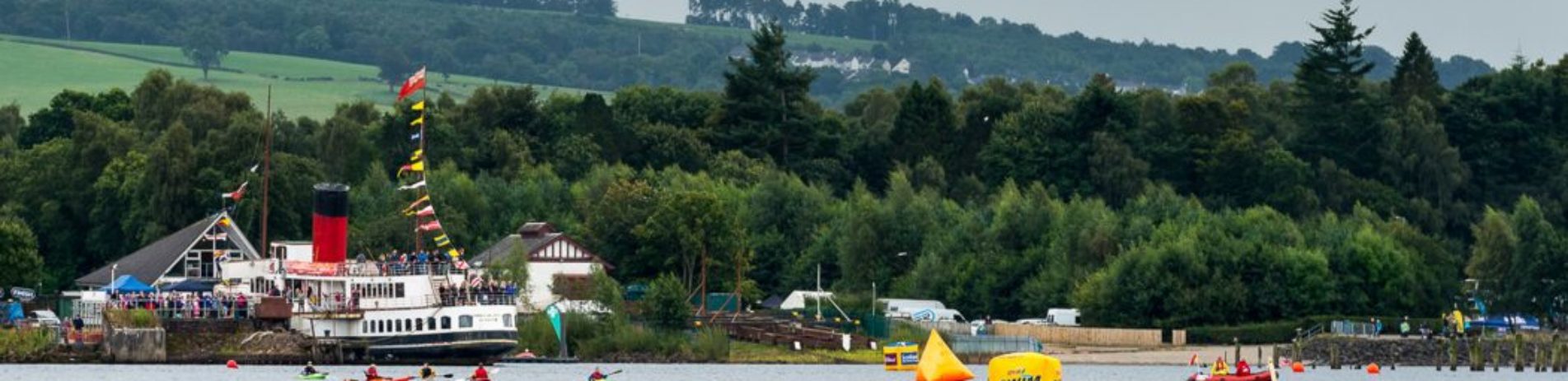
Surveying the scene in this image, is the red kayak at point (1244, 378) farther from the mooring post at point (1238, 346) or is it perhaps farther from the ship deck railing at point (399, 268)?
the ship deck railing at point (399, 268)

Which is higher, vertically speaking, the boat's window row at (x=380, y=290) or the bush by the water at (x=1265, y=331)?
the boat's window row at (x=380, y=290)

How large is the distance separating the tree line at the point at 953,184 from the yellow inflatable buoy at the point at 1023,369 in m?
38.8

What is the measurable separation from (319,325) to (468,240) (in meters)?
34.4

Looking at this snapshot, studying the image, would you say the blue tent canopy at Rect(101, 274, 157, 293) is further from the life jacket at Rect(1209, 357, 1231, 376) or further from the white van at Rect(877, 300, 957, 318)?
the life jacket at Rect(1209, 357, 1231, 376)

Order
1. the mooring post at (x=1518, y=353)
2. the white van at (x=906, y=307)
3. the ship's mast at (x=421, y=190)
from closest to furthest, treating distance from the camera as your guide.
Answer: the mooring post at (x=1518, y=353) → the ship's mast at (x=421, y=190) → the white van at (x=906, y=307)

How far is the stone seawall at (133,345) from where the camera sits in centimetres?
8988

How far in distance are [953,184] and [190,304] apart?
61.3 m

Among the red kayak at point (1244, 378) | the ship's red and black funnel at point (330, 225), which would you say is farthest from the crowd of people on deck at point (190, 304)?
the red kayak at point (1244, 378)

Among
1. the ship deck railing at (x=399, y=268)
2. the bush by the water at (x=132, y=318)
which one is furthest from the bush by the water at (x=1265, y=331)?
the bush by the water at (x=132, y=318)

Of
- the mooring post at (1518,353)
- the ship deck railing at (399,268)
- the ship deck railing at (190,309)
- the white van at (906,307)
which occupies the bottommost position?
the mooring post at (1518,353)

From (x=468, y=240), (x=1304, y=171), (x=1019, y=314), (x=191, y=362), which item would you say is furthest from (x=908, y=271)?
(x=191, y=362)

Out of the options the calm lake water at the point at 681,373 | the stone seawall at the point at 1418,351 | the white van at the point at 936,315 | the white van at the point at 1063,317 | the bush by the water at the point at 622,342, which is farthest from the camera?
the white van at the point at 1063,317

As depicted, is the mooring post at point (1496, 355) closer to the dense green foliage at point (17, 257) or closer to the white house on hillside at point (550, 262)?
the white house on hillside at point (550, 262)

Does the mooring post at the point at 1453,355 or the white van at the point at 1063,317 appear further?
the white van at the point at 1063,317
